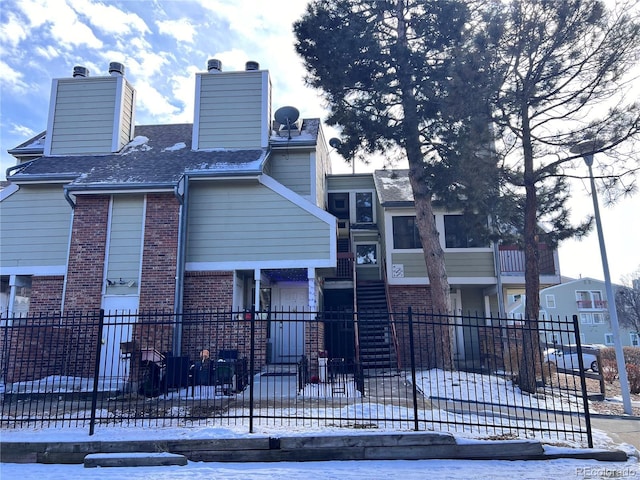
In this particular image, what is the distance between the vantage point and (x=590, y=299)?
40625mm

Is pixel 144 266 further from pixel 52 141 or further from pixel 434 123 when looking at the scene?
pixel 434 123

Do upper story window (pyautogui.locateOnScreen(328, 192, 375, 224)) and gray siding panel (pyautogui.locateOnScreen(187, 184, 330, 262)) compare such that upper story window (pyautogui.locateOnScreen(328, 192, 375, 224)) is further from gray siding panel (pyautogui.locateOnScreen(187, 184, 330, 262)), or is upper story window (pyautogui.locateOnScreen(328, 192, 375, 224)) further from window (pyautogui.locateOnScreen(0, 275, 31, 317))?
window (pyautogui.locateOnScreen(0, 275, 31, 317))

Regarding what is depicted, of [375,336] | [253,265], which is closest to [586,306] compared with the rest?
[375,336]

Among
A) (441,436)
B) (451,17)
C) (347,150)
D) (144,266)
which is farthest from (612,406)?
(144,266)

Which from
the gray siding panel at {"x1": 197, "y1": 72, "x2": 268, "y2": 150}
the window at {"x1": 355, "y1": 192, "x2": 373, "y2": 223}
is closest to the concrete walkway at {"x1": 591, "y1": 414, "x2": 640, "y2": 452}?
the gray siding panel at {"x1": 197, "y1": 72, "x2": 268, "y2": 150}

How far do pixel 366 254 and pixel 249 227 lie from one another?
23.6 ft

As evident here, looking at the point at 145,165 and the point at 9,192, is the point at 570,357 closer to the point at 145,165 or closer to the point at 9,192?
the point at 145,165

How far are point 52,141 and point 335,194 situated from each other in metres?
10.4

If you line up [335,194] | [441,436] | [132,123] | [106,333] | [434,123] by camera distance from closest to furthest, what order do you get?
1. [441,436]
2. [106,333]
3. [434,123]
4. [132,123]
5. [335,194]

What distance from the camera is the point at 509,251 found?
1545 centimetres

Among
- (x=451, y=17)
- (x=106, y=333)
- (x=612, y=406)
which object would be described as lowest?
(x=612, y=406)

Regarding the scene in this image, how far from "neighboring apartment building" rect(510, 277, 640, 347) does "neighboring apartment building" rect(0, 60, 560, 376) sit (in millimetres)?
29891

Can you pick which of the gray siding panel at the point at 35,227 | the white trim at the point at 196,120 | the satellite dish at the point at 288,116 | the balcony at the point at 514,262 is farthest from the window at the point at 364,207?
the gray siding panel at the point at 35,227

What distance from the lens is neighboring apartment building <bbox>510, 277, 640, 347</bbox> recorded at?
39781 millimetres
